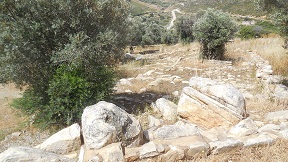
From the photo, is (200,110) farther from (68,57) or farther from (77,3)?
(77,3)

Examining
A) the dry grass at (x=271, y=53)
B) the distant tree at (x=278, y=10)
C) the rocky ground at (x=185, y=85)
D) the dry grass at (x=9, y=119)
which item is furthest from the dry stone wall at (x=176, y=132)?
the dry grass at (x=271, y=53)

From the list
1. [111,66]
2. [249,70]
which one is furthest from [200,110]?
[249,70]

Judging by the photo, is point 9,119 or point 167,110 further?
point 9,119

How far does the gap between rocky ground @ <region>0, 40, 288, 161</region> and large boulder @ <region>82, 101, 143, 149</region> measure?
5.85 ft

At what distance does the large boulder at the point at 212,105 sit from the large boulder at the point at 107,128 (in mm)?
1594

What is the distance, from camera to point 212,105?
193 inches

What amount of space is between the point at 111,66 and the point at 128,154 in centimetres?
461

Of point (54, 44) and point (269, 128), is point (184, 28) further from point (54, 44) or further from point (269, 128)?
point (269, 128)

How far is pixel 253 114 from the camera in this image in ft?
18.2

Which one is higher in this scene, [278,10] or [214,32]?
[278,10]

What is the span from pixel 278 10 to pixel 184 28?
20.0 m

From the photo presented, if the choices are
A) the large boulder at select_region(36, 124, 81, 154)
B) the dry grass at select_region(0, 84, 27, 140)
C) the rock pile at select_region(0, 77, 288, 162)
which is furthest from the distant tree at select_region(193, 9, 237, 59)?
the large boulder at select_region(36, 124, 81, 154)

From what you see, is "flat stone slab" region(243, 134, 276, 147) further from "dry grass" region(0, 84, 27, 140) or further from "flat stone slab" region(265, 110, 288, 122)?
"dry grass" region(0, 84, 27, 140)

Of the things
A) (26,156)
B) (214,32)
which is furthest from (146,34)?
(26,156)
